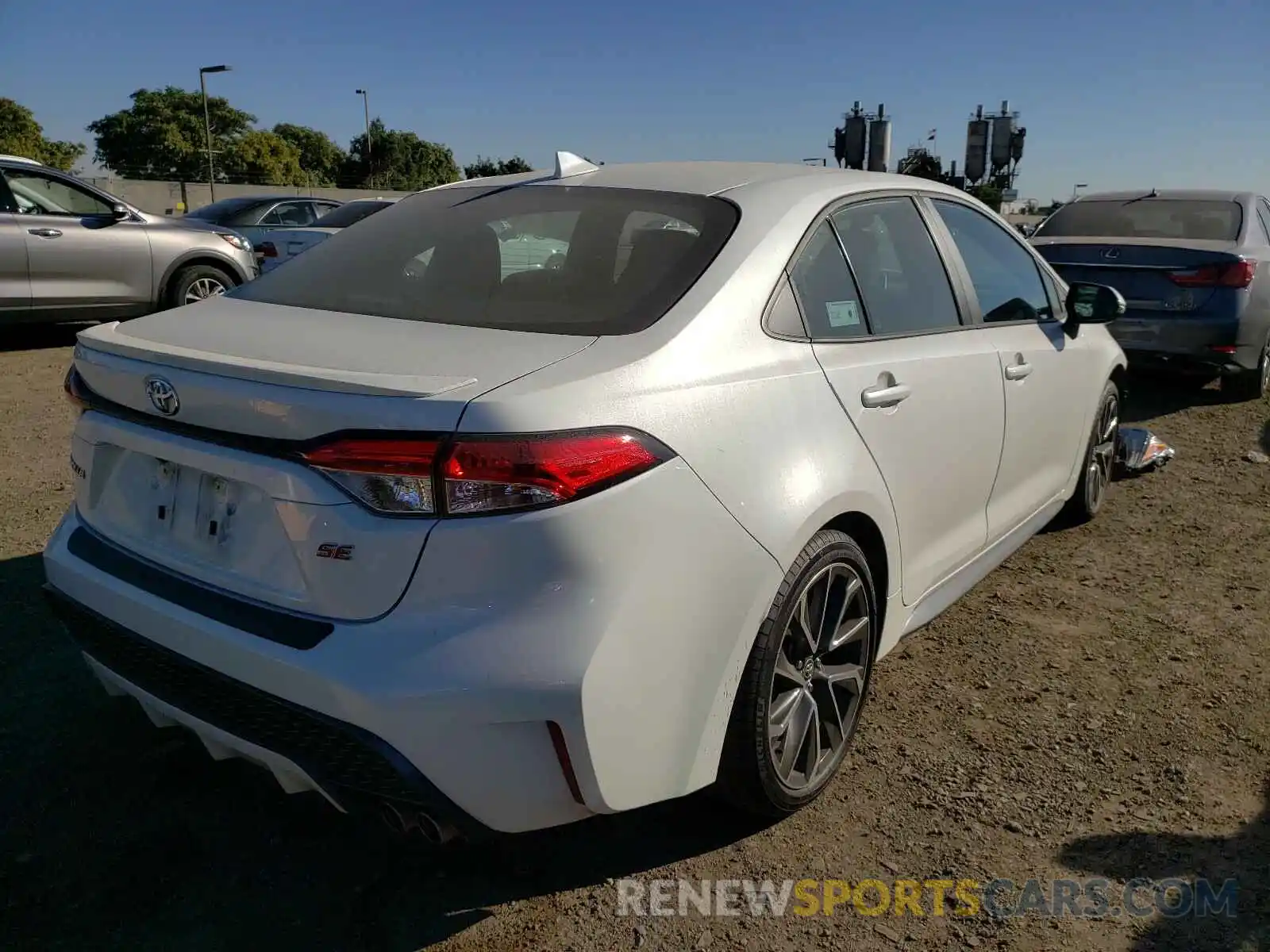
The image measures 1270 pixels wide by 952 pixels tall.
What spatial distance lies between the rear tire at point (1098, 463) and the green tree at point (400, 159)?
298ft

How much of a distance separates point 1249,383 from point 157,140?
93.0 meters

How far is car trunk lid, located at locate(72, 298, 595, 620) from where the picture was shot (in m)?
1.90

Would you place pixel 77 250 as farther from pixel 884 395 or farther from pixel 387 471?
pixel 387 471

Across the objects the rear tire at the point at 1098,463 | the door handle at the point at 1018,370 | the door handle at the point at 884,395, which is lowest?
the rear tire at the point at 1098,463

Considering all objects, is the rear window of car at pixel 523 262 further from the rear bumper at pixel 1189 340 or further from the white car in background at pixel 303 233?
the white car in background at pixel 303 233

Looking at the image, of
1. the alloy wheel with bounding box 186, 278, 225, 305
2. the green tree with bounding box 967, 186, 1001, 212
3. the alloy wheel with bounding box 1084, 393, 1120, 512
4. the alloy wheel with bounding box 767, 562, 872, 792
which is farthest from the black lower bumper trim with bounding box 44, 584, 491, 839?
the green tree with bounding box 967, 186, 1001, 212

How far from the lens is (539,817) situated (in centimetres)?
203

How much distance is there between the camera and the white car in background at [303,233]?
38.7ft

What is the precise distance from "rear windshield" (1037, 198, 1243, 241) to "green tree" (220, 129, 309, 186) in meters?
82.0

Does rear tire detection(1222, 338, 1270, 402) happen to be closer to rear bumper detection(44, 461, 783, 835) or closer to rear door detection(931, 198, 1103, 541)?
rear door detection(931, 198, 1103, 541)

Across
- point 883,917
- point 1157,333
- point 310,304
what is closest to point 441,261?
point 310,304

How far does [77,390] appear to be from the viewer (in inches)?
97.7

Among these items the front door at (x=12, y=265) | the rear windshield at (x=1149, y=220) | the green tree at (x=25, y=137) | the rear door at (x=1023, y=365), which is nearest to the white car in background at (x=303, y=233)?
the front door at (x=12, y=265)

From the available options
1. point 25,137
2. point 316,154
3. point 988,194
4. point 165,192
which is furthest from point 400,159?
point 988,194
